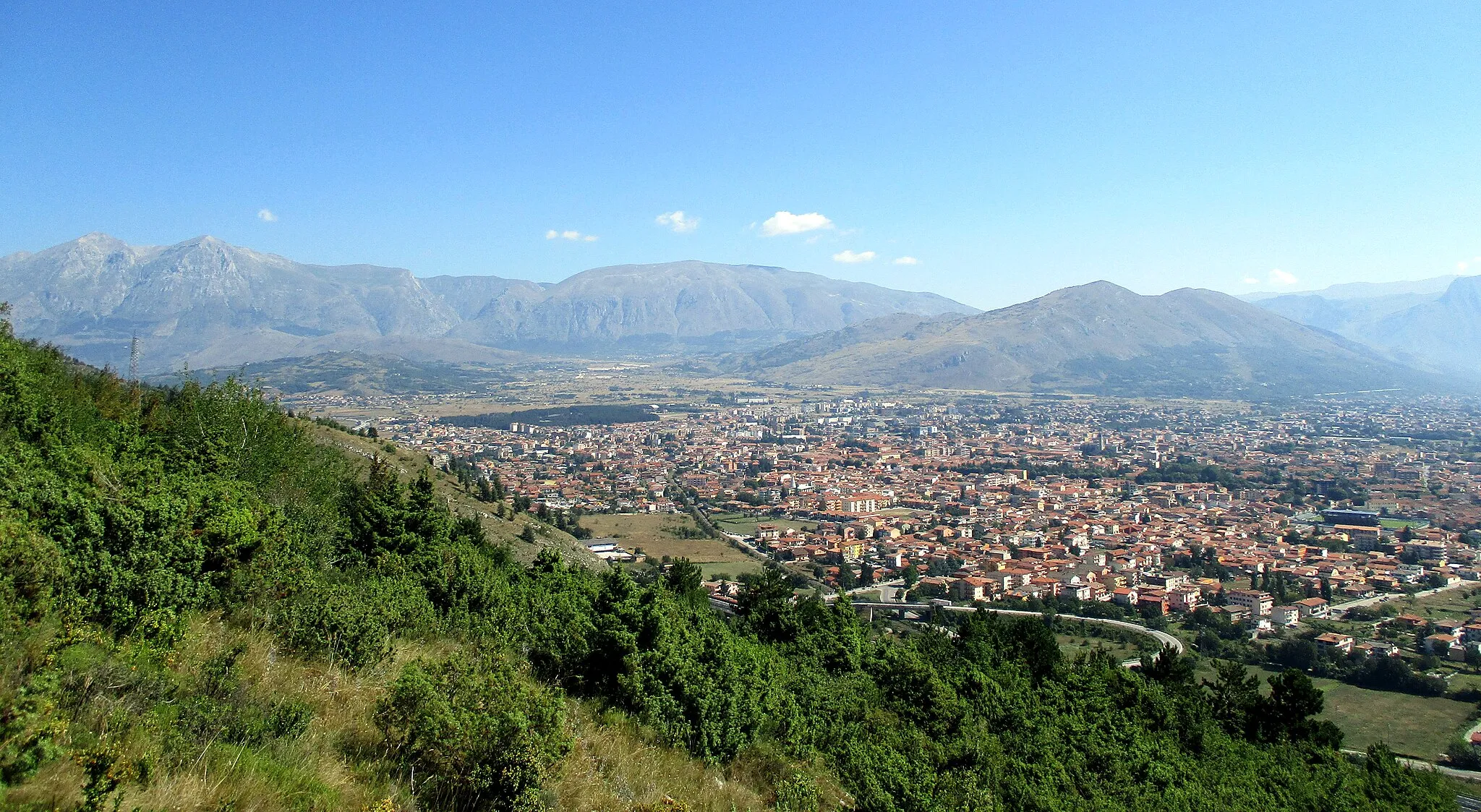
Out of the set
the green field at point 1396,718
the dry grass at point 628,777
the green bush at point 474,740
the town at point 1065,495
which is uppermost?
the green bush at point 474,740

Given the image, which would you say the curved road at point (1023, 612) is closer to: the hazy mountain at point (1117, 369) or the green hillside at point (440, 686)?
the green hillside at point (440, 686)

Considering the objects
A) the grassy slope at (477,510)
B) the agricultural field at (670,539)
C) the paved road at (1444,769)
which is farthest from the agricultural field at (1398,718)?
the grassy slope at (477,510)

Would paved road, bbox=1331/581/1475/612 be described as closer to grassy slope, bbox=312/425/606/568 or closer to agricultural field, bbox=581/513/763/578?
agricultural field, bbox=581/513/763/578

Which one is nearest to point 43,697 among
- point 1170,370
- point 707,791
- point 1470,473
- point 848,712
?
point 707,791

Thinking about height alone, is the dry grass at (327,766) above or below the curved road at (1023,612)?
above

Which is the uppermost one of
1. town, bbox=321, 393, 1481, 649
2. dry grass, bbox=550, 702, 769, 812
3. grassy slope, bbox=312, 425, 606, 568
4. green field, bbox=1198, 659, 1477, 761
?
dry grass, bbox=550, 702, 769, 812

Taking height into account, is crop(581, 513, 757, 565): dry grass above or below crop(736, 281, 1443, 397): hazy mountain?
below

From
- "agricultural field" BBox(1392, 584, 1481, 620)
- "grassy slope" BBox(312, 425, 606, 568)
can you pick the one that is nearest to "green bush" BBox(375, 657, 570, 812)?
"grassy slope" BBox(312, 425, 606, 568)
